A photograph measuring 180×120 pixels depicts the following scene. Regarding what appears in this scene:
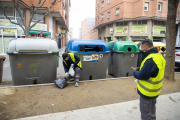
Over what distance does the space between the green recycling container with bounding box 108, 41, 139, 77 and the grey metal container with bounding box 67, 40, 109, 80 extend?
2.21ft

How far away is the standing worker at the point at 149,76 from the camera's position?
1833 mm

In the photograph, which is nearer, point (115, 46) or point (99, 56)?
point (99, 56)

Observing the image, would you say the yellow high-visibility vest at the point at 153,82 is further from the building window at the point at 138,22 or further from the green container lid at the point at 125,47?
the building window at the point at 138,22

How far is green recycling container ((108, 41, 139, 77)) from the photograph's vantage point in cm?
502

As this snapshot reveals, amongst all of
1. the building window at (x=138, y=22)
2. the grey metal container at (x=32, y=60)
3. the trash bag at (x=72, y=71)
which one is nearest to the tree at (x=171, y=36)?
the trash bag at (x=72, y=71)

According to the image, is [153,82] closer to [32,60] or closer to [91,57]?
[91,57]

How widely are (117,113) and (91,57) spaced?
228 cm

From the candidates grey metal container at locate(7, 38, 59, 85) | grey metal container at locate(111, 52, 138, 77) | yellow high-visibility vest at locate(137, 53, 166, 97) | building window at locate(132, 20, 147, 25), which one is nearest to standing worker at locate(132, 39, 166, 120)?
yellow high-visibility vest at locate(137, 53, 166, 97)

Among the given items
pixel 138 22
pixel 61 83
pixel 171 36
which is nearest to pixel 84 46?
pixel 61 83

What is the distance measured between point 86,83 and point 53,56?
4.71 feet

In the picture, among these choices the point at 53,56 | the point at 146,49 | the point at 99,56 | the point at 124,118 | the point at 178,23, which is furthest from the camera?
the point at 178,23

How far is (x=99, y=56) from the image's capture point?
4594mm

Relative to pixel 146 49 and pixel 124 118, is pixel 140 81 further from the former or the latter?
pixel 124 118

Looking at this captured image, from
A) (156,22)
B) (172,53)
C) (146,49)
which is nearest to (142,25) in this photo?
(156,22)
